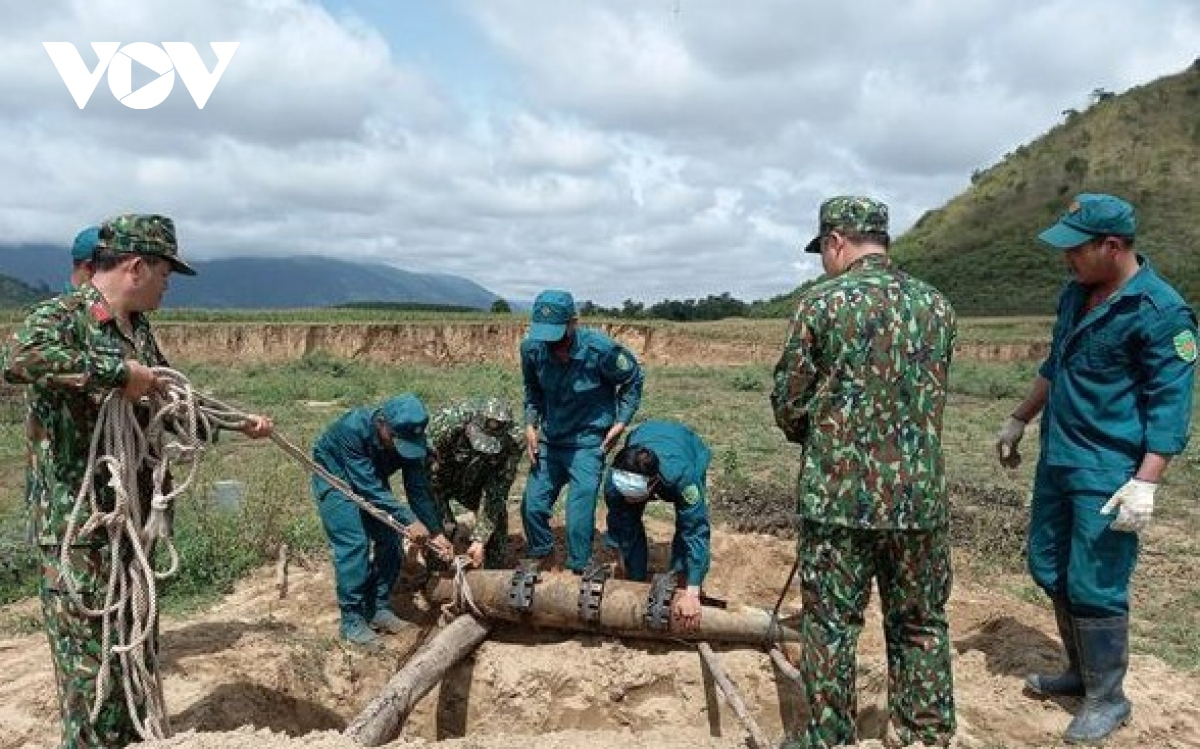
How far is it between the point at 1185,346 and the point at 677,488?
2.26 m

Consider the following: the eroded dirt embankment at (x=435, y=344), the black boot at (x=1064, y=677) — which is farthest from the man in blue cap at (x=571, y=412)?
the eroded dirt embankment at (x=435, y=344)

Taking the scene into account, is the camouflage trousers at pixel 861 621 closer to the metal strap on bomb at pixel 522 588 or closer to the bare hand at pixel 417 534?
the metal strap on bomb at pixel 522 588

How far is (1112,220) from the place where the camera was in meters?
3.63

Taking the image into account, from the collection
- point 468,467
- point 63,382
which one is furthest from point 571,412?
point 63,382

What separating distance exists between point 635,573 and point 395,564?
1368 mm

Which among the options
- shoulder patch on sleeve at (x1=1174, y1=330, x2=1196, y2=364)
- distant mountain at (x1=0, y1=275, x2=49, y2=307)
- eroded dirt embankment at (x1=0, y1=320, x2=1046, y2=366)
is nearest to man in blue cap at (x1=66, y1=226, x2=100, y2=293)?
shoulder patch on sleeve at (x1=1174, y1=330, x2=1196, y2=364)

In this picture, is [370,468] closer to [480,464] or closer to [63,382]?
[480,464]

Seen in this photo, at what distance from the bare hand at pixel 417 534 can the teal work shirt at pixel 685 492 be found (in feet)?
3.20

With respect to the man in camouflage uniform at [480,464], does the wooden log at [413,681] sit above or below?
below

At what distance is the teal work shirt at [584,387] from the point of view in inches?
221

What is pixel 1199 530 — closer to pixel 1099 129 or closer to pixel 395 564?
pixel 395 564

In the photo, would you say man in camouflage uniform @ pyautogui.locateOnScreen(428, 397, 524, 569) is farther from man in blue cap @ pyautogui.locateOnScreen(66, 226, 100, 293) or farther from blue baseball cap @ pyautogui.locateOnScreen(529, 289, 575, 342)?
man in blue cap @ pyautogui.locateOnScreen(66, 226, 100, 293)

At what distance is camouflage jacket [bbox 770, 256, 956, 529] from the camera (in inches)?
123

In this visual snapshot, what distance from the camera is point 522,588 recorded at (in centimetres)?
489
